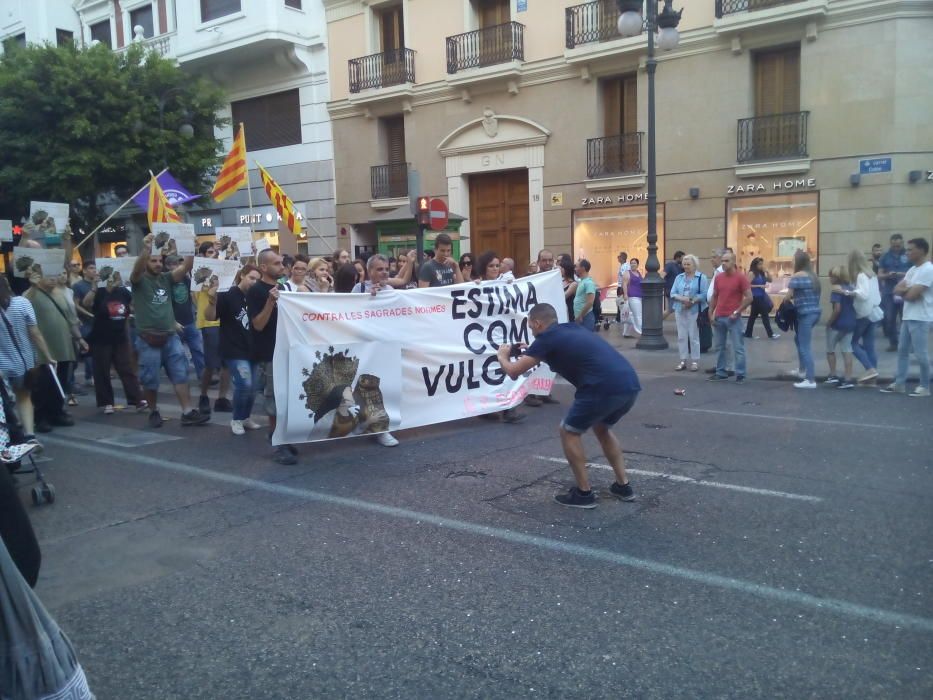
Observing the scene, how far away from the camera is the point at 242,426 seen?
8.39m

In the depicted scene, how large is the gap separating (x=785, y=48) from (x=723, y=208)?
3722mm

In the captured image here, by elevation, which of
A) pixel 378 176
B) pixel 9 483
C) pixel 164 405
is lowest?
pixel 164 405

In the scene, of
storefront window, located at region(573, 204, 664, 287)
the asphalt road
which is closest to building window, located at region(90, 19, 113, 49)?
storefront window, located at region(573, 204, 664, 287)

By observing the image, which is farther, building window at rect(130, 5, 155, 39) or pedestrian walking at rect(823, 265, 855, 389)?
building window at rect(130, 5, 155, 39)

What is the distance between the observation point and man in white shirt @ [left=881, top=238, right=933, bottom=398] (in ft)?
30.4

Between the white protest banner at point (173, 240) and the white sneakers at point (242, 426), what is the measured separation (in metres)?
2.16

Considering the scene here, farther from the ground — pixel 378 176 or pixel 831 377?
pixel 378 176

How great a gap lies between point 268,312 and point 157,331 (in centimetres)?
228

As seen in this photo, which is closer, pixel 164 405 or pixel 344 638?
pixel 344 638

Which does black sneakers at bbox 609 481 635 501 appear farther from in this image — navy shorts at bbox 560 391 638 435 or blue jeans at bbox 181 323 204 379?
blue jeans at bbox 181 323 204 379

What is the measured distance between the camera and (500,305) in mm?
8711

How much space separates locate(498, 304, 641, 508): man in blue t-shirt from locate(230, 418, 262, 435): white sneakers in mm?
3851

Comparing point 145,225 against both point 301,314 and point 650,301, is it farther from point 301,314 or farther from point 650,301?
point 301,314

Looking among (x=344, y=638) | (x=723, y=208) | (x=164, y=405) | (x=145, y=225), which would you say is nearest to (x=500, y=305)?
(x=164, y=405)
